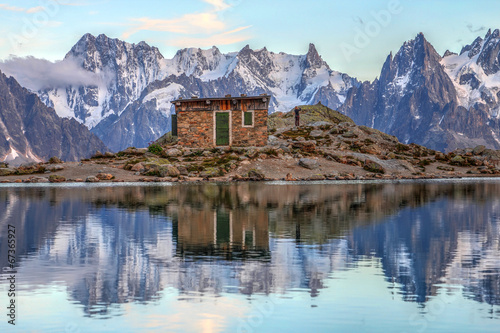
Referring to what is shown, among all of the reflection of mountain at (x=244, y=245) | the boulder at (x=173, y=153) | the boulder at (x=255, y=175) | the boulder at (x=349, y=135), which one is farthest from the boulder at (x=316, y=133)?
the reflection of mountain at (x=244, y=245)

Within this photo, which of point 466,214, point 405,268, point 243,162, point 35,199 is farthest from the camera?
point 243,162

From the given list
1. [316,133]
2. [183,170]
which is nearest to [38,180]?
[183,170]

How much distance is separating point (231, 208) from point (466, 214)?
10.6 m

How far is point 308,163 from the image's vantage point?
5681 cm

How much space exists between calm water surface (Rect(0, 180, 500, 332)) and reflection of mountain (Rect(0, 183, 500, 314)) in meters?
0.04

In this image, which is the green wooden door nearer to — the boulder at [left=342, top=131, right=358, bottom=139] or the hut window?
the hut window

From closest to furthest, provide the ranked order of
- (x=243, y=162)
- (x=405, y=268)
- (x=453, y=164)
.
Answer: (x=405, y=268)
(x=243, y=162)
(x=453, y=164)

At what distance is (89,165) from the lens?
192ft

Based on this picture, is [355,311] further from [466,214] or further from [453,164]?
[453,164]

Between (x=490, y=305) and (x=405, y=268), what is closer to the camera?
(x=490, y=305)

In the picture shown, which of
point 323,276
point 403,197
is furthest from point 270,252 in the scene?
point 403,197

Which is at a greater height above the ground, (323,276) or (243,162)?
(243,162)

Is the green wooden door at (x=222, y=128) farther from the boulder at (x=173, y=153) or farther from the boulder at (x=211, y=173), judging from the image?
the boulder at (x=211, y=173)

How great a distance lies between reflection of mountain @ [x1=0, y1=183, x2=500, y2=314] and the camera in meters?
11.9
